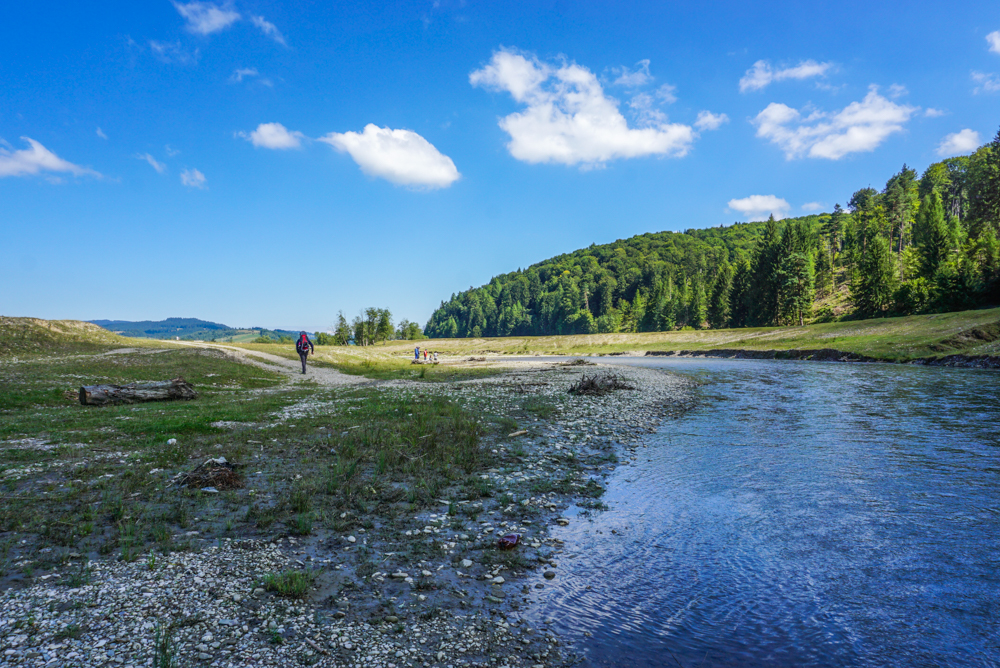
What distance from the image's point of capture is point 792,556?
7809mm

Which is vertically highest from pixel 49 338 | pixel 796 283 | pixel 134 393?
pixel 796 283

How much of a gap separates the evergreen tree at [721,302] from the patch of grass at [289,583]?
12947cm

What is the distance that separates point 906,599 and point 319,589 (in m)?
8.53

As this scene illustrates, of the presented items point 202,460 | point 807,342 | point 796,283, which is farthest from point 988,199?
point 202,460

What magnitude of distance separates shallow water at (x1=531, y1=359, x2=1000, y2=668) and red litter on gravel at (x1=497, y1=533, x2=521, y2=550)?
3.22ft

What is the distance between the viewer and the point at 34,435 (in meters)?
13.3

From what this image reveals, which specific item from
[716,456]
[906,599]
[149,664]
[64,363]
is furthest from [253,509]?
[64,363]

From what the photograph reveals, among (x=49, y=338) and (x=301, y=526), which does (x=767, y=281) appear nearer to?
(x=301, y=526)

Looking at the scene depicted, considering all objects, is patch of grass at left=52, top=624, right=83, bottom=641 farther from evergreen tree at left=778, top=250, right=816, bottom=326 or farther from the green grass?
evergreen tree at left=778, top=250, right=816, bottom=326

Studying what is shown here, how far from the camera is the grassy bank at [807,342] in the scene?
41531 mm

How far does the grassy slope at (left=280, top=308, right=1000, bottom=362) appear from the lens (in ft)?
139

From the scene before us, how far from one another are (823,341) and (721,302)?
63.6 metres

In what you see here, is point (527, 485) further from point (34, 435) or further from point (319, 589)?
point (34, 435)

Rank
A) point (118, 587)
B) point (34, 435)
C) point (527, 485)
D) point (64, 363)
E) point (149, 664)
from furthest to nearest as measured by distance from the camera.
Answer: point (64, 363) → point (34, 435) → point (527, 485) → point (118, 587) → point (149, 664)
